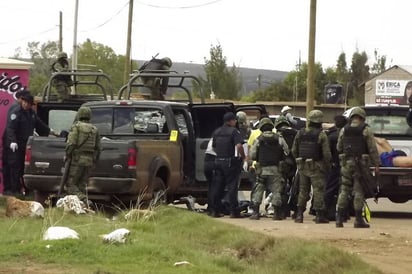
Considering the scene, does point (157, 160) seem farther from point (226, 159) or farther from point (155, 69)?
point (155, 69)

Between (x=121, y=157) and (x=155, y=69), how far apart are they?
18.0 ft

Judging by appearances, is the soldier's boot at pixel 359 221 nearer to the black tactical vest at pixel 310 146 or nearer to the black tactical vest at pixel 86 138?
the black tactical vest at pixel 310 146

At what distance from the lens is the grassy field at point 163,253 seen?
30.9 feet

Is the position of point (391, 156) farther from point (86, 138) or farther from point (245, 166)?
point (86, 138)

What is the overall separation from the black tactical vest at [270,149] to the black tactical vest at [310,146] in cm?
74

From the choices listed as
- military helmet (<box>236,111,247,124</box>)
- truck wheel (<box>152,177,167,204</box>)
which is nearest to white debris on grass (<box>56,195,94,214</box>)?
truck wheel (<box>152,177,167,204</box>)

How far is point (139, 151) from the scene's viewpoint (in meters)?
14.6

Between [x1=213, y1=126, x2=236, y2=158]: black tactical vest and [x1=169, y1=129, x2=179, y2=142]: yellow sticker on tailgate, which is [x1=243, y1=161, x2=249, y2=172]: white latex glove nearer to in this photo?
[x1=213, y1=126, x2=236, y2=158]: black tactical vest

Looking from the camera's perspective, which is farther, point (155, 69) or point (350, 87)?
point (350, 87)

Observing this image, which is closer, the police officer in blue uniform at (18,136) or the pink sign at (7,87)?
the police officer in blue uniform at (18,136)

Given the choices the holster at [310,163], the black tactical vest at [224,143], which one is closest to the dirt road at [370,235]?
the holster at [310,163]

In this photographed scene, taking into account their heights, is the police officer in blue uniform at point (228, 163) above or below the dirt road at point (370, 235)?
above

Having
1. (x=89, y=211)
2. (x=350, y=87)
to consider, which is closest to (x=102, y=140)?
(x=89, y=211)

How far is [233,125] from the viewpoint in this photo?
1600 cm
